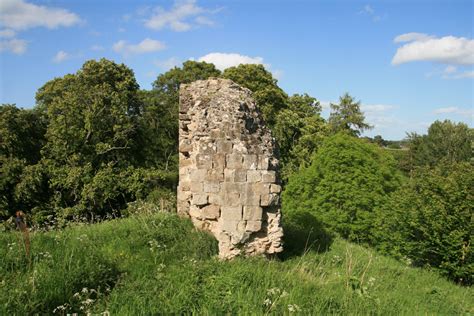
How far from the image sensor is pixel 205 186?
764 cm

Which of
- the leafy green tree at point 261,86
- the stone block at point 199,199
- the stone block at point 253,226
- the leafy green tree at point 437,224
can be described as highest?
the leafy green tree at point 261,86

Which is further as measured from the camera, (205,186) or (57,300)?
(205,186)

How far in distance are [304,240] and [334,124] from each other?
31015mm

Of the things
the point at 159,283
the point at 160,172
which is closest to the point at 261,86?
the point at 160,172

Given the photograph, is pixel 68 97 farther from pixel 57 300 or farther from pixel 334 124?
pixel 334 124

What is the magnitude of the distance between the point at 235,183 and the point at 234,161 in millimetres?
446

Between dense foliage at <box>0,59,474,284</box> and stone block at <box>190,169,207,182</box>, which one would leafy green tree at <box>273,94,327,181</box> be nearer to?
dense foliage at <box>0,59,474,284</box>

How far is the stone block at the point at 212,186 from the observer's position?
7.57 metres

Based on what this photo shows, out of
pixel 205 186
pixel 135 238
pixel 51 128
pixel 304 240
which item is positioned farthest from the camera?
pixel 51 128

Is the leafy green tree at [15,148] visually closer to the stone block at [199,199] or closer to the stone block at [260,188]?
the stone block at [199,199]

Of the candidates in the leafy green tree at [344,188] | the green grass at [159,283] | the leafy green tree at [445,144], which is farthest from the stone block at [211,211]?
the leafy green tree at [445,144]

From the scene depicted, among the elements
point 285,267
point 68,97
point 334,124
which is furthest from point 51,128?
point 334,124

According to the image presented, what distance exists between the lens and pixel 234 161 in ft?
24.6

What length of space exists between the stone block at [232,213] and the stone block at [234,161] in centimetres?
80
